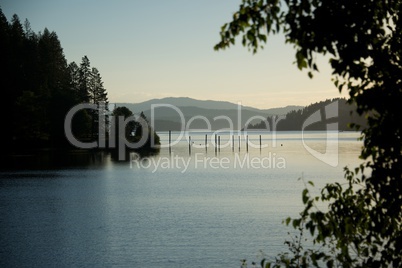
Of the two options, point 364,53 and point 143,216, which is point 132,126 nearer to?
point 143,216

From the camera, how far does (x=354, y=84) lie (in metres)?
6.89

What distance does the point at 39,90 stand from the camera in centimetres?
11175

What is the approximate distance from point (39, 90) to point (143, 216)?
80.8 meters

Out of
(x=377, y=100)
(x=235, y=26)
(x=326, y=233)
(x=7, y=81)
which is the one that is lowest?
(x=326, y=233)

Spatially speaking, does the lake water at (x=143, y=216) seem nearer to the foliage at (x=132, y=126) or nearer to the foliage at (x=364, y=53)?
the foliage at (x=364, y=53)

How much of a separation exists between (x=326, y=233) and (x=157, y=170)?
73507 mm

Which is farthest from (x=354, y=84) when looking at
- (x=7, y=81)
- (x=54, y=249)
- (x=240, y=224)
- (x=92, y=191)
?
(x=7, y=81)

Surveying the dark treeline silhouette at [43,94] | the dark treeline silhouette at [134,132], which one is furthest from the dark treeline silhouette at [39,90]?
the dark treeline silhouette at [134,132]

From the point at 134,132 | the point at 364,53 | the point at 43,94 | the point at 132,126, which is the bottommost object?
the point at 134,132

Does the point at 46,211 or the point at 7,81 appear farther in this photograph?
the point at 7,81

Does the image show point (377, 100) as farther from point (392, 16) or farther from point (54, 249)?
point (54, 249)

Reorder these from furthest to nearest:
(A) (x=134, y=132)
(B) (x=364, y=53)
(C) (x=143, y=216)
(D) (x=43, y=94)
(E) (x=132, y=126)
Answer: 1. (A) (x=134, y=132)
2. (E) (x=132, y=126)
3. (D) (x=43, y=94)
4. (C) (x=143, y=216)
5. (B) (x=364, y=53)

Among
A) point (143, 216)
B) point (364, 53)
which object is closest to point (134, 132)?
point (143, 216)

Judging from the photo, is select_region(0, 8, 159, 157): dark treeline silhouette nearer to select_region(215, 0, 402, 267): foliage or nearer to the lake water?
the lake water
